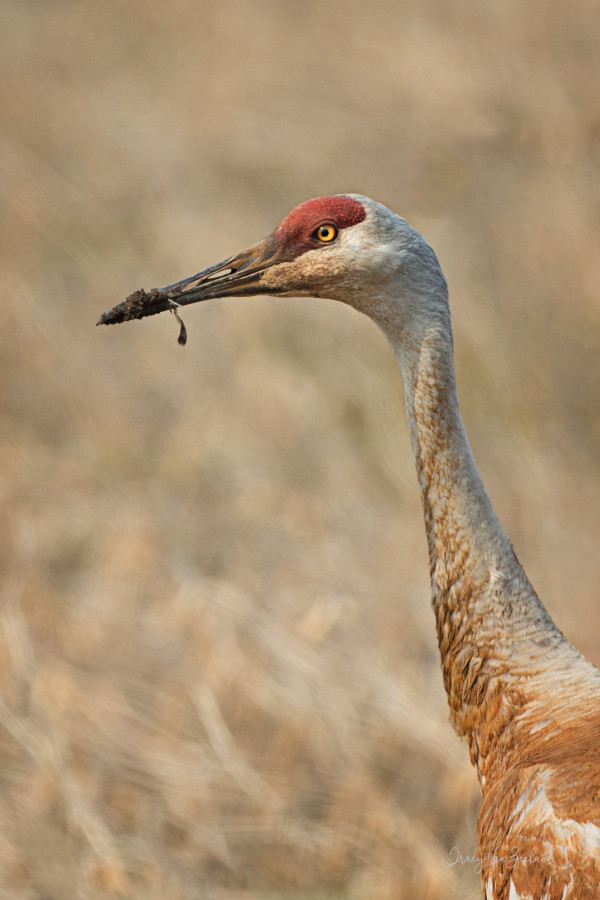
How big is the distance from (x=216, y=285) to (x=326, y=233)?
35 cm

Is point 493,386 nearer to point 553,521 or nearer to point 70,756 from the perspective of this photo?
point 553,521

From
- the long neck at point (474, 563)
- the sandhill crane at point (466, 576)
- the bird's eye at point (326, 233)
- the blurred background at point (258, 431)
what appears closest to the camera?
the sandhill crane at point (466, 576)

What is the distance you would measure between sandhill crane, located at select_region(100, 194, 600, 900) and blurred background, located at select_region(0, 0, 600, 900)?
8.28ft

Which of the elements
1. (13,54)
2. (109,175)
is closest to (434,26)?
(109,175)

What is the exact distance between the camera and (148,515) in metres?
7.02

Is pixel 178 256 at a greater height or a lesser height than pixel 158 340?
greater

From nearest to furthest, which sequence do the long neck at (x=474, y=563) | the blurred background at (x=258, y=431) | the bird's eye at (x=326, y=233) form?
the long neck at (x=474, y=563), the bird's eye at (x=326, y=233), the blurred background at (x=258, y=431)

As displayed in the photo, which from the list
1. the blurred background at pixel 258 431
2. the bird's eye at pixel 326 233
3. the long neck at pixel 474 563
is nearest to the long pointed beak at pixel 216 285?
the bird's eye at pixel 326 233

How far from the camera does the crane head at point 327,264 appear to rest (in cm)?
287

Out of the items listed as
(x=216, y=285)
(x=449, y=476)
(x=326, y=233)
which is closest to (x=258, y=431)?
(x=216, y=285)

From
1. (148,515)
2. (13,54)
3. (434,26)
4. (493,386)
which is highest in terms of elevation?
(434,26)

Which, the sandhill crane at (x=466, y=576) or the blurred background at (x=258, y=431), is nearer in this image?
the sandhill crane at (x=466, y=576)

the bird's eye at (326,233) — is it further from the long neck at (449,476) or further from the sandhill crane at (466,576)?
the long neck at (449,476)

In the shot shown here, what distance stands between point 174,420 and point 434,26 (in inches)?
169
